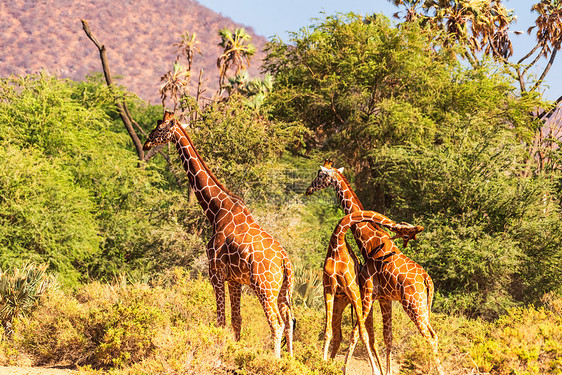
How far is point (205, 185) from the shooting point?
8.41 m

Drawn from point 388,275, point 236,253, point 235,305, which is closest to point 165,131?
point 236,253

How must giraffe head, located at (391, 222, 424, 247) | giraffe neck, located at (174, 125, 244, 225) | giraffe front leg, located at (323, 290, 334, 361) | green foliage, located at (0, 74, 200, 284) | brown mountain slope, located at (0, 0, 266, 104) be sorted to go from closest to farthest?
giraffe head, located at (391, 222, 424, 247)
giraffe front leg, located at (323, 290, 334, 361)
giraffe neck, located at (174, 125, 244, 225)
green foliage, located at (0, 74, 200, 284)
brown mountain slope, located at (0, 0, 266, 104)

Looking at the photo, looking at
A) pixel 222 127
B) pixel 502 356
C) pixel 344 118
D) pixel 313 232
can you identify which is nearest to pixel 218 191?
pixel 502 356

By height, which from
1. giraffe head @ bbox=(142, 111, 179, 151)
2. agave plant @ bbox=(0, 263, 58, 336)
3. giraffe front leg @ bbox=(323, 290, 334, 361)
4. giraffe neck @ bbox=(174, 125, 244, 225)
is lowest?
agave plant @ bbox=(0, 263, 58, 336)

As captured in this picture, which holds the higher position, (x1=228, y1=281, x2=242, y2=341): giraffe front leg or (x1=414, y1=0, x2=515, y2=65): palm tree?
(x1=414, y1=0, x2=515, y2=65): palm tree

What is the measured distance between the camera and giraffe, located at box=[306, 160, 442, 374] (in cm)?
779

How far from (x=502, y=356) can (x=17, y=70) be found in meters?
87.9

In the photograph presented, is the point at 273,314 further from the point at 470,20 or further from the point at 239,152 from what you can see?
the point at 470,20

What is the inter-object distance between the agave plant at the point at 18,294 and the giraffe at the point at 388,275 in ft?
22.1

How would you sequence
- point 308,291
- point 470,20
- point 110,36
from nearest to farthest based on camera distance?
point 308,291
point 470,20
point 110,36

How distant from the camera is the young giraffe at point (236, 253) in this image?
305 inches

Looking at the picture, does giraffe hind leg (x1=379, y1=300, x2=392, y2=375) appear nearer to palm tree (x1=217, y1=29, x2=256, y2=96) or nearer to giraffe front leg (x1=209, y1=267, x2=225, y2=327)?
giraffe front leg (x1=209, y1=267, x2=225, y2=327)

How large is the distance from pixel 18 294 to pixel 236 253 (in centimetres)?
616

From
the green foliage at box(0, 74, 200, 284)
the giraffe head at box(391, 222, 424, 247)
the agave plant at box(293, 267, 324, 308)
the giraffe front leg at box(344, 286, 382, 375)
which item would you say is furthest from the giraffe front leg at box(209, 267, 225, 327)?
the green foliage at box(0, 74, 200, 284)
